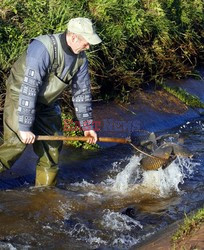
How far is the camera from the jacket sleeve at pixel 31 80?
5348mm

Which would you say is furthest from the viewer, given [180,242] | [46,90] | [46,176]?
[46,176]

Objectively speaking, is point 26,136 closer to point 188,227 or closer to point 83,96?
point 83,96

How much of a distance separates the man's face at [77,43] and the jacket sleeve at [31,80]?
26 cm

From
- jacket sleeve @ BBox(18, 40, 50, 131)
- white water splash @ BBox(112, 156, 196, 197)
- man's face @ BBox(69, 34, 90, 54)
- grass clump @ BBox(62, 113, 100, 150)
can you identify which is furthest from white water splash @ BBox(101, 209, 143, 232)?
grass clump @ BBox(62, 113, 100, 150)

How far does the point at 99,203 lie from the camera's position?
6371 millimetres

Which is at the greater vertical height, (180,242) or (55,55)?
(55,55)

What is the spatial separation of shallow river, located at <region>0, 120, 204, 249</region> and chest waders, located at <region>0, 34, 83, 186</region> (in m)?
0.37

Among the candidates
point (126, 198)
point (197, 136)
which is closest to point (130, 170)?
point (126, 198)

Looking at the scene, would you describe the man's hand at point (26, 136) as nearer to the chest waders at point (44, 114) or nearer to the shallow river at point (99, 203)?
the chest waders at point (44, 114)

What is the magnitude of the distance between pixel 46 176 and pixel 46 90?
1.14m

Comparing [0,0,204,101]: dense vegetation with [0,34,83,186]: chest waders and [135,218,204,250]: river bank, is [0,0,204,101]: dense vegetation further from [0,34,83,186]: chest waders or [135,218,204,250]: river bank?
[135,218,204,250]: river bank

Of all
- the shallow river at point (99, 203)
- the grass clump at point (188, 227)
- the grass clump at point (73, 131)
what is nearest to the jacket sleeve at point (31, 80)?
Answer: the shallow river at point (99, 203)

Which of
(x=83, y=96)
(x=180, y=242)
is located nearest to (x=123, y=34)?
(x=83, y=96)

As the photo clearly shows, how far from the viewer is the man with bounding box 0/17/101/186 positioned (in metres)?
5.36
